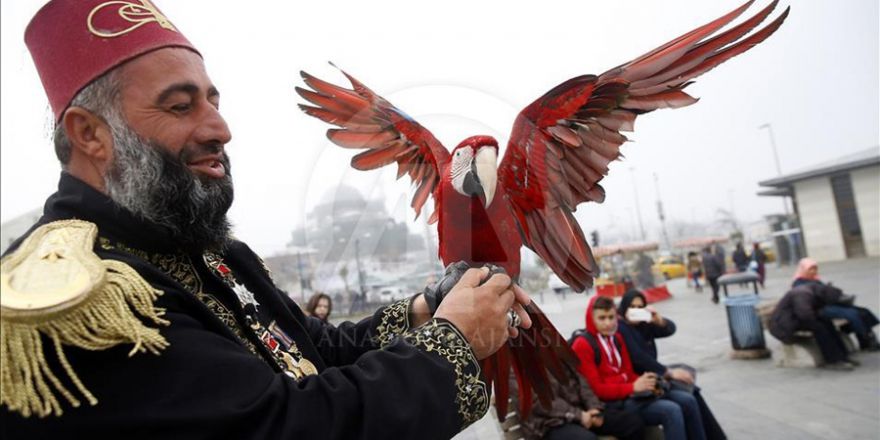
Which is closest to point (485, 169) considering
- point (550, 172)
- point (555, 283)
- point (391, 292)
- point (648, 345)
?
point (550, 172)

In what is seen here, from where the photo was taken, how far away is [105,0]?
139 cm

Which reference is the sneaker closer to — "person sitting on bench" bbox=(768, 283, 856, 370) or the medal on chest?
"person sitting on bench" bbox=(768, 283, 856, 370)

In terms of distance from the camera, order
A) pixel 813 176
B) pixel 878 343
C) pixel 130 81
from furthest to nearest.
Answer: pixel 813 176 < pixel 878 343 < pixel 130 81

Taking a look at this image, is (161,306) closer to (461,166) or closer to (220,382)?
(220,382)

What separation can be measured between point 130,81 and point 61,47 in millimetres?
228

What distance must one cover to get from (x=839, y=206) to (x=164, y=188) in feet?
96.9

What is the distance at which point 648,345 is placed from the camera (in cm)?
481

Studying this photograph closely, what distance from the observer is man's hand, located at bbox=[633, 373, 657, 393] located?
4059 millimetres

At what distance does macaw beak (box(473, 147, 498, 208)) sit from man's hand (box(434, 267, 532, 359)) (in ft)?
1.16

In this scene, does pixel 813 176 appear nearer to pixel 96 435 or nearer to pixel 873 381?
pixel 873 381

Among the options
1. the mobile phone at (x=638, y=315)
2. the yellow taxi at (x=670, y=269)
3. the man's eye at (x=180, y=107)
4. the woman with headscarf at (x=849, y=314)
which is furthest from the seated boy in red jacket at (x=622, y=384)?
the yellow taxi at (x=670, y=269)

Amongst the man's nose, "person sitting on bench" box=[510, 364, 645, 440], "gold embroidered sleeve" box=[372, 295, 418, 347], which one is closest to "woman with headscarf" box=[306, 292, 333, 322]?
"person sitting on bench" box=[510, 364, 645, 440]

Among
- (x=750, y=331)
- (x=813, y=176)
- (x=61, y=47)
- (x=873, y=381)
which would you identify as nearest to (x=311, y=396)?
(x=61, y=47)

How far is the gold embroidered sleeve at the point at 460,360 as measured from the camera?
1154mm
